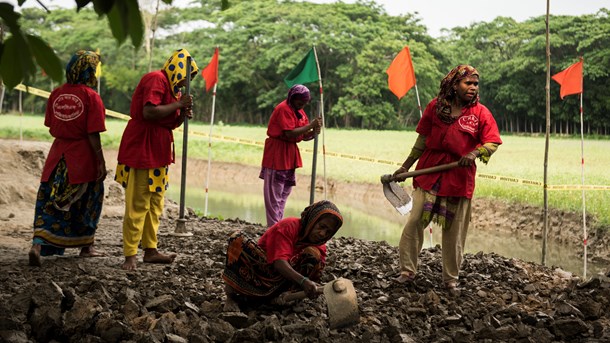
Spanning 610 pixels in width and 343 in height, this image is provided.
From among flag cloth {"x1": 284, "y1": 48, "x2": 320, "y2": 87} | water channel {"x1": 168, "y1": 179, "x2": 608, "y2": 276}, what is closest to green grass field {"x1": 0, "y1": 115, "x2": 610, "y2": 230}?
Answer: flag cloth {"x1": 284, "y1": 48, "x2": 320, "y2": 87}

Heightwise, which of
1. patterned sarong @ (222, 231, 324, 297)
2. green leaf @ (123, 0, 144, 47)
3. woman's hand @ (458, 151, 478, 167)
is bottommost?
patterned sarong @ (222, 231, 324, 297)

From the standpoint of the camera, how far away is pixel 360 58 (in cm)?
2964

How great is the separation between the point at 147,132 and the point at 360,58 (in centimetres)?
2469

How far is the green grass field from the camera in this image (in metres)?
13.2

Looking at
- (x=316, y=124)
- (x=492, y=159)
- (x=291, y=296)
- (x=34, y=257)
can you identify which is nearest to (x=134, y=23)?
(x=291, y=296)

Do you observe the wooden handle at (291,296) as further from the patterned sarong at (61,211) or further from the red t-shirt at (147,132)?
the patterned sarong at (61,211)

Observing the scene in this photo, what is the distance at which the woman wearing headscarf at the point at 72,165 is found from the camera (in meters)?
5.46

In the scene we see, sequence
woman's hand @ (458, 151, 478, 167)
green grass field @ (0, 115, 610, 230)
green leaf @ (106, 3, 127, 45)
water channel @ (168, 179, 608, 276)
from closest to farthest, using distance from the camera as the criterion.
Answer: green leaf @ (106, 3, 127, 45), woman's hand @ (458, 151, 478, 167), water channel @ (168, 179, 608, 276), green grass field @ (0, 115, 610, 230)

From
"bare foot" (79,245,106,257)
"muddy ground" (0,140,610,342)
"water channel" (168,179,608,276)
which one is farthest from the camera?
"water channel" (168,179,608,276)

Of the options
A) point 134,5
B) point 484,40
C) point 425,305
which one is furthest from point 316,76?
point 484,40

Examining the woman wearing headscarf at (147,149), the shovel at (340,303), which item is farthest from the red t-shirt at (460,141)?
the woman wearing headscarf at (147,149)

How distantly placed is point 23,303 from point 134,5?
2731 mm

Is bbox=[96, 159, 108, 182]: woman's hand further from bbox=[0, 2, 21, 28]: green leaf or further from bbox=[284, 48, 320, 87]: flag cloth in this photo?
bbox=[0, 2, 21, 28]: green leaf

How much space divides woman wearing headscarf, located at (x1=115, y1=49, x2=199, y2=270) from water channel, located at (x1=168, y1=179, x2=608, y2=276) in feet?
16.1
